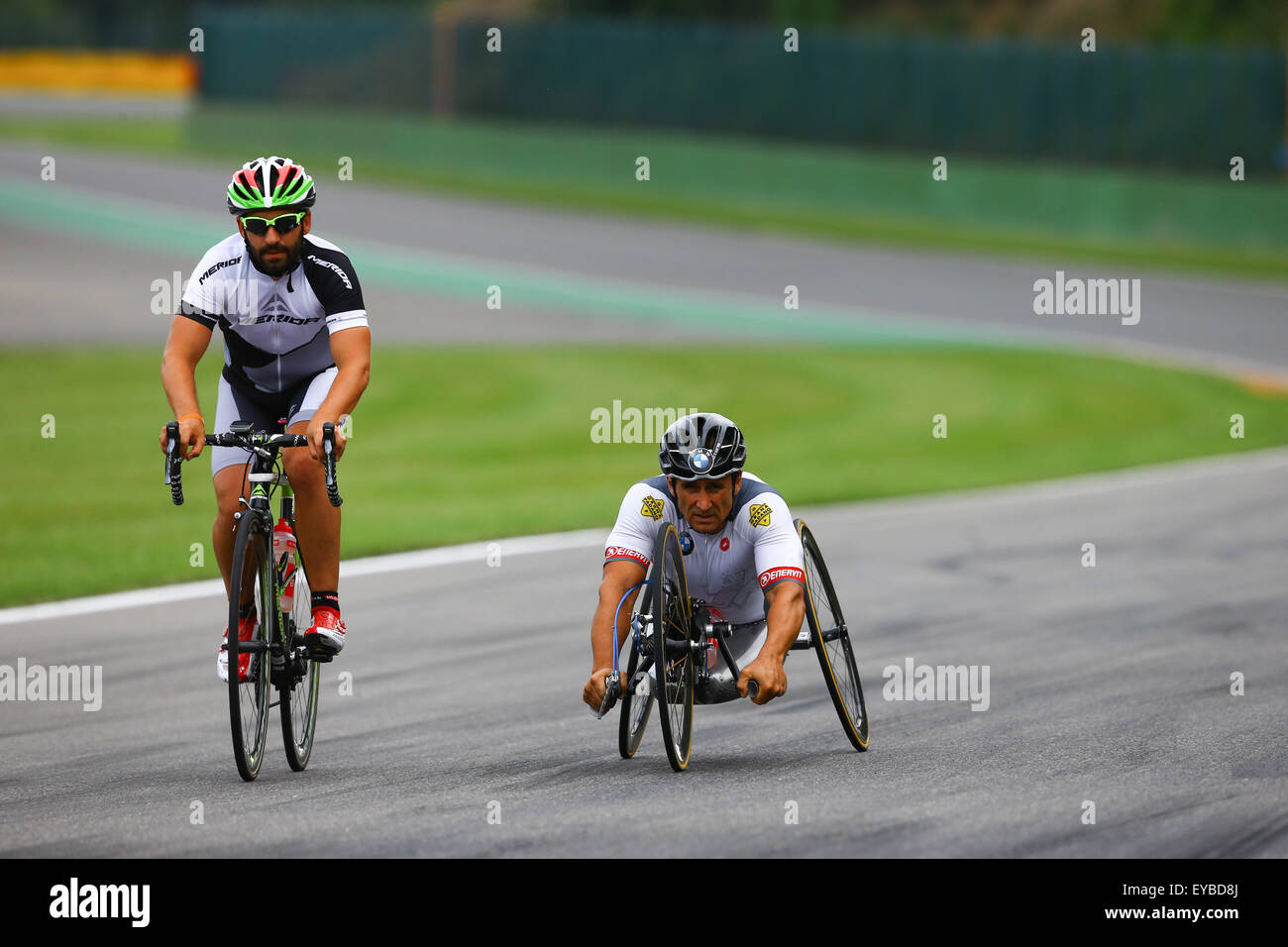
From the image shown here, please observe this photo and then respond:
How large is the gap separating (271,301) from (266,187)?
464 mm

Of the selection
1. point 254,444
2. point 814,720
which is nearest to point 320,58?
point 814,720

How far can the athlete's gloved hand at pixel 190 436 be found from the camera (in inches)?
266

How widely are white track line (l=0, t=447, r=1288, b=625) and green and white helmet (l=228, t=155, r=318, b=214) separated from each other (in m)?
4.28

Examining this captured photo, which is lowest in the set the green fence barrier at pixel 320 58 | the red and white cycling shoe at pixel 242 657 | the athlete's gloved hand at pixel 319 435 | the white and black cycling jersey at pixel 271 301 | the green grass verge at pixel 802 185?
the red and white cycling shoe at pixel 242 657

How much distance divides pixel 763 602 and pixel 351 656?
2.78 metres

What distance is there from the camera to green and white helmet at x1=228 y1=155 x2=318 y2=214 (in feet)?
22.7

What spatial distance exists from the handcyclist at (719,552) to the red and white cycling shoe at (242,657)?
122 centimetres

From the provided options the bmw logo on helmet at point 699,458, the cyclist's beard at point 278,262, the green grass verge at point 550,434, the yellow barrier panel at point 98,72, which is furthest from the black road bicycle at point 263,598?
the yellow barrier panel at point 98,72

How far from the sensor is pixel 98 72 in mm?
69562

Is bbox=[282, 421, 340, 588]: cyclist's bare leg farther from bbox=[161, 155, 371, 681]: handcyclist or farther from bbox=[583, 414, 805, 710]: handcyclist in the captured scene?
bbox=[583, 414, 805, 710]: handcyclist

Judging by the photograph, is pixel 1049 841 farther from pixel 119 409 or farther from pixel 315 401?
pixel 119 409

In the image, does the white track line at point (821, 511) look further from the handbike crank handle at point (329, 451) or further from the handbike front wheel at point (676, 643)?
the handbike front wheel at point (676, 643)

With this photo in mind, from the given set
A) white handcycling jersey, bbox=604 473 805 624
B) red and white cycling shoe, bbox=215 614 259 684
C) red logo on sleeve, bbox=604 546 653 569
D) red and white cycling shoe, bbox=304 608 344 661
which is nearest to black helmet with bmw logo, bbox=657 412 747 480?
white handcycling jersey, bbox=604 473 805 624
